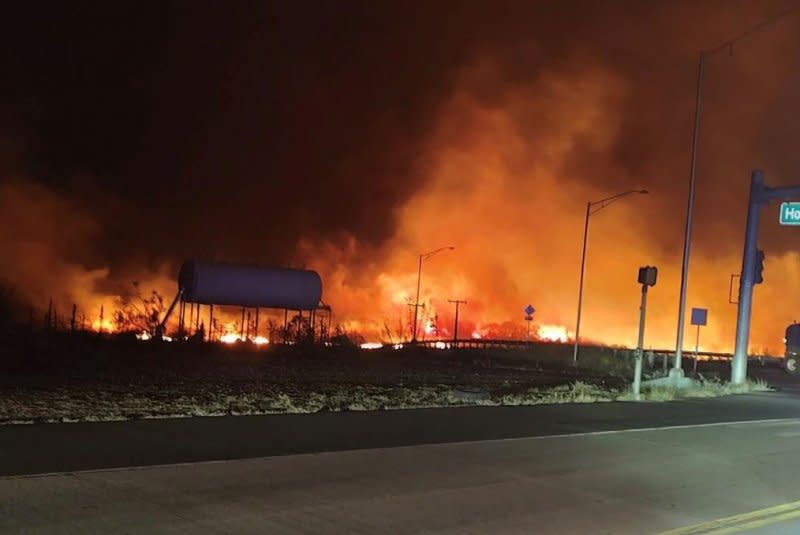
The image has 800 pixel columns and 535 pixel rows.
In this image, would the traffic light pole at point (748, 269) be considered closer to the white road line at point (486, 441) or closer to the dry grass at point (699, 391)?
the dry grass at point (699, 391)

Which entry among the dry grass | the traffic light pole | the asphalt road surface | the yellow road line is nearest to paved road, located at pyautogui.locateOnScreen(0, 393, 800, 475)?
the asphalt road surface

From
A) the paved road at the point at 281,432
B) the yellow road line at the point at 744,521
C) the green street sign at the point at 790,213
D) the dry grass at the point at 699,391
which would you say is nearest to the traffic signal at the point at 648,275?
the dry grass at the point at 699,391

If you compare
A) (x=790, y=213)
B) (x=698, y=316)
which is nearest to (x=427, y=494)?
(x=790, y=213)

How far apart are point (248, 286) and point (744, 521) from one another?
1512 inches

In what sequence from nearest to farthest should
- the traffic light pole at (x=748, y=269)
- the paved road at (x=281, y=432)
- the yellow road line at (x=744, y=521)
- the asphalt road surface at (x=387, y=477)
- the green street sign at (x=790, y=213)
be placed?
the asphalt road surface at (x=387, y=477) → the yellow road line at (x=744, y=521) → the paved road at (x=281, y=432) → the green street sign at (x=790, y=213) → the traffic light pole at (x=748, y=269)

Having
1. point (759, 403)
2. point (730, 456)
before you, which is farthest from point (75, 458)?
point (759, 403)

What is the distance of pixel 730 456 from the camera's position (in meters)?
12.1

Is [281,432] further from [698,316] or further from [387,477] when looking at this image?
[698,316]

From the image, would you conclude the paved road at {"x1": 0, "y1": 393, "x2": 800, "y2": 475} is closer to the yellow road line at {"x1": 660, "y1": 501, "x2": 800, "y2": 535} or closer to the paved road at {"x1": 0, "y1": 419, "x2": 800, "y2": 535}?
the paved road at {"x1": 0, "y1": 419, "x2": 800, "y2": 535}

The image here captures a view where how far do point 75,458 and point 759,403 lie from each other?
1798 cm

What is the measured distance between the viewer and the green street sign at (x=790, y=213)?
25859 millimetres

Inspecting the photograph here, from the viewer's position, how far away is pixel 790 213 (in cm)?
2606

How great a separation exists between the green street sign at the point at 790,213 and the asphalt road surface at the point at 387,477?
13.6 meters

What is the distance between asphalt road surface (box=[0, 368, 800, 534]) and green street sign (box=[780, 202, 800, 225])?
13576mm
